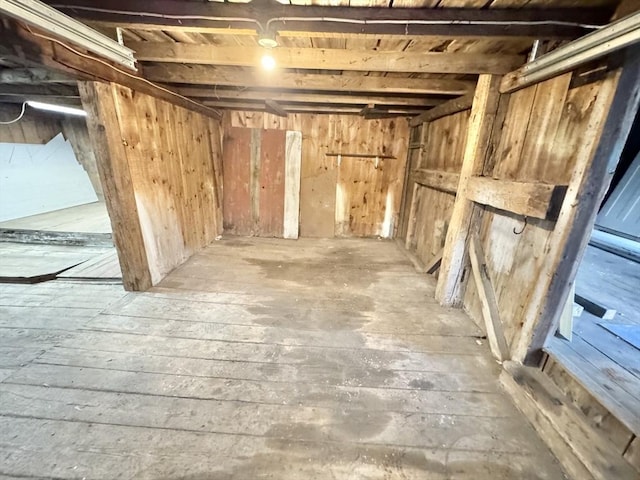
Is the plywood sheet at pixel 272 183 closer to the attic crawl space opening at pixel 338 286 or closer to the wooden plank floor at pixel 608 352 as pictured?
the attic crawl space opening at pixel 338 286

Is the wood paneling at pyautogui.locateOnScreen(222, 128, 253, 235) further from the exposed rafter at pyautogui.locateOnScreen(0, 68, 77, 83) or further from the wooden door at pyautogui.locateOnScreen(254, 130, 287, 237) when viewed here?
the exposed rafter at pyautogui.locateOnScreen(0, 68, 77, 83)

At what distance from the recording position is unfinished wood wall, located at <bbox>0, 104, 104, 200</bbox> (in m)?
4.26

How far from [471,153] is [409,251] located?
2008 millimetres

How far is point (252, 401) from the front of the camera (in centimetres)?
147

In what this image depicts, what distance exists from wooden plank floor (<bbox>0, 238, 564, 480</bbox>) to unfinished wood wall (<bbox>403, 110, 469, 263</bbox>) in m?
1.04

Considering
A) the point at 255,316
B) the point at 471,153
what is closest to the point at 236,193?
the point at 255,316

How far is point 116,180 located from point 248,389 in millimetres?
2063

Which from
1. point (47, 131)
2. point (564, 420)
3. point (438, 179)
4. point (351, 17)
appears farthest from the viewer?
point (47, 131)

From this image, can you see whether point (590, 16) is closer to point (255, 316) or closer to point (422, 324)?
point (422, 324)

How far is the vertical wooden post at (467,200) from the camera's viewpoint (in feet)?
6.91

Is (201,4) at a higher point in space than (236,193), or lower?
higher

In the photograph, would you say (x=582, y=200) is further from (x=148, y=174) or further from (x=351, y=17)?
(x=148, y=174)

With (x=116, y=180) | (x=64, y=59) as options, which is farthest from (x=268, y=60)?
(x=116, y=180)

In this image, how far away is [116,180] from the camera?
7.30 ft
